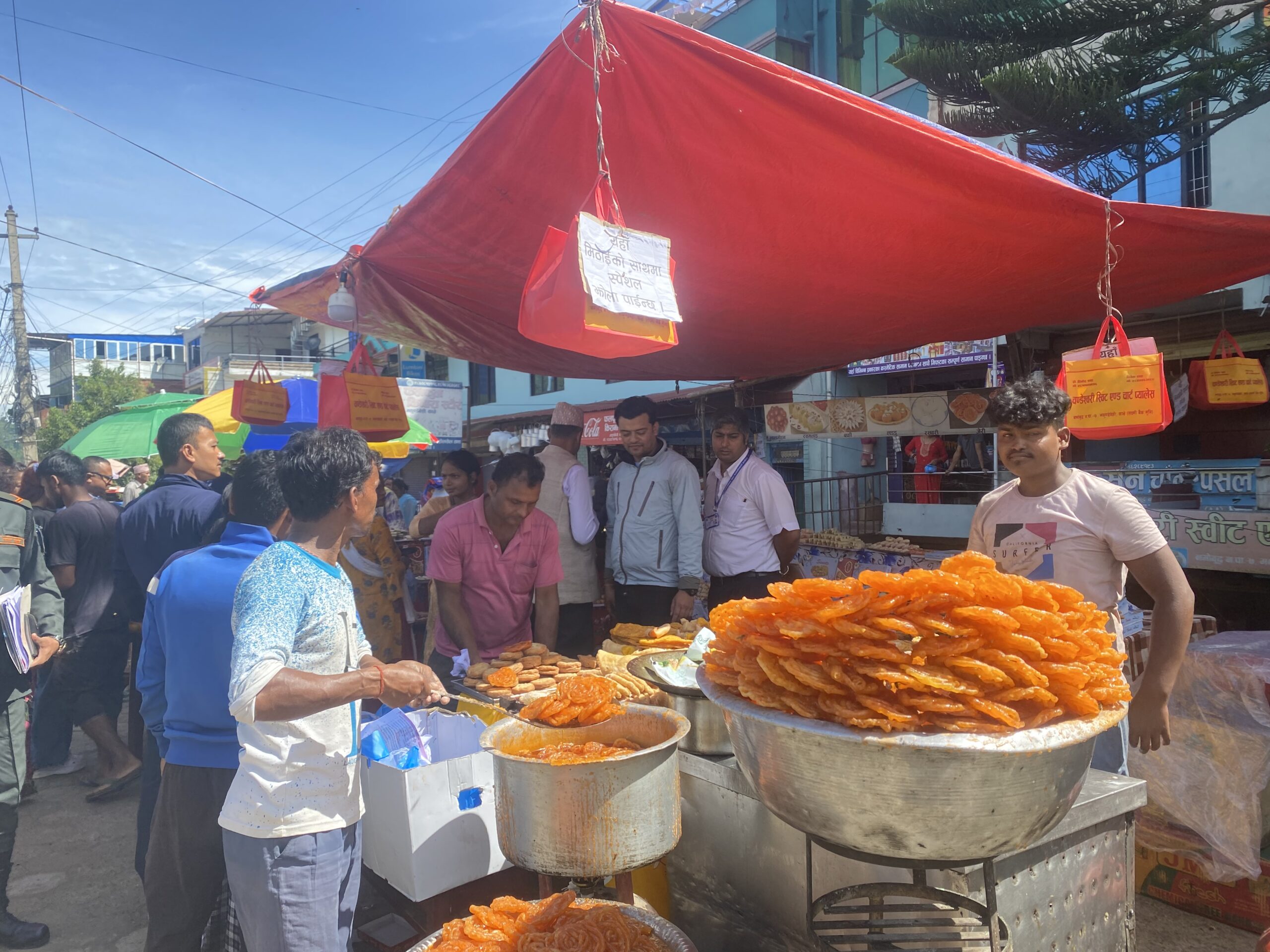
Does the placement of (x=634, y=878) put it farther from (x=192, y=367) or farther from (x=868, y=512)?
(x=192, y=367)

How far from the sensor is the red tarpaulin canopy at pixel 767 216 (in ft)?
7.73

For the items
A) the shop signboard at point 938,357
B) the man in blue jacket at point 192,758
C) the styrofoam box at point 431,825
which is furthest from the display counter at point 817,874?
the shop signboard at point 938,357

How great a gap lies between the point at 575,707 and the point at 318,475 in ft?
3.08

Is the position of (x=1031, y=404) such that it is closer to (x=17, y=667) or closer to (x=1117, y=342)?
(x=1117, y=342)

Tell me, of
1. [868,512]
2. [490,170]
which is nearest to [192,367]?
[868,512]

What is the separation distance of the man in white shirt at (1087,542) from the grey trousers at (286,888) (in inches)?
90.2

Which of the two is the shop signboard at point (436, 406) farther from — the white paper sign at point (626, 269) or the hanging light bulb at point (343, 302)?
the white paper sign at point (626, 269)

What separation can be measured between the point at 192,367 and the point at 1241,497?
43.5m

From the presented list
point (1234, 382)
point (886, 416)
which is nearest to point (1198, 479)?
point (1234, 382)

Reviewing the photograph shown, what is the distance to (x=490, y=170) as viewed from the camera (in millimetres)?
2902

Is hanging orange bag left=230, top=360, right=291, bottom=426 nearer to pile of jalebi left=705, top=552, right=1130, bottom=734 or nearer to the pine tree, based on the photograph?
pile of jalebi left=705, top=552, right=1130, bottom=734

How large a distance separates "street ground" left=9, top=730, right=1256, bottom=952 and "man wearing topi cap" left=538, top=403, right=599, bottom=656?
1.84 m

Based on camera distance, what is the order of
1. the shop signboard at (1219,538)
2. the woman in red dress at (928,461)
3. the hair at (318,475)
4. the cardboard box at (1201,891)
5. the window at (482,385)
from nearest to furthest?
1. the hair at (318,475)
2. the cardboard box at (1201,891)
3. the shop signboard at (1219,538)
4. the woman in red dress at (928,461)
5. the window at (482,385)

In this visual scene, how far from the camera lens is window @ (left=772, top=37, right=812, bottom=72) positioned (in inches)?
493
